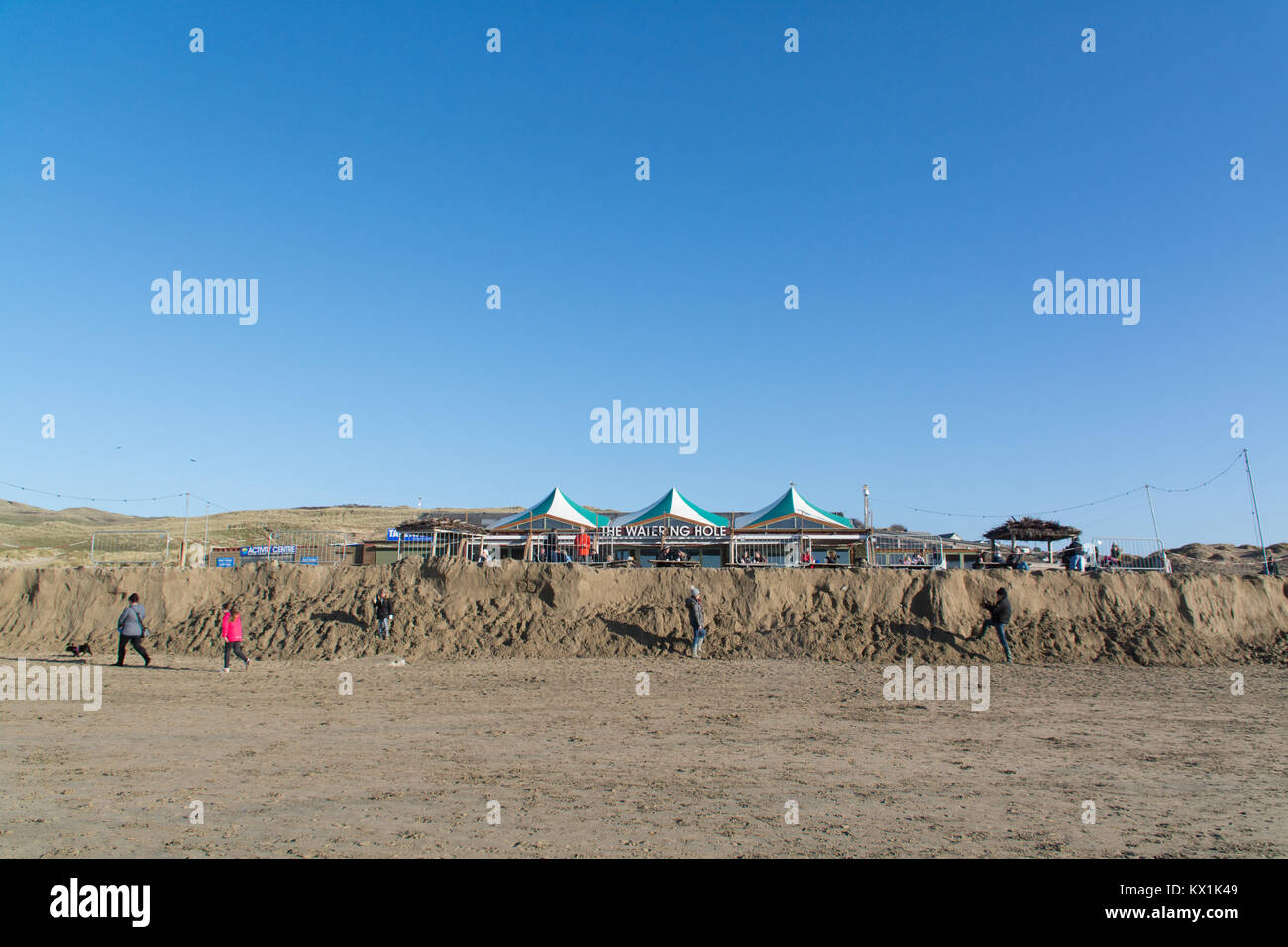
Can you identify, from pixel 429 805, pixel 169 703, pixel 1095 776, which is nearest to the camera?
pixel 429 805

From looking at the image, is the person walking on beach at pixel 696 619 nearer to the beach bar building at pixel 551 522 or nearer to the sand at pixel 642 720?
the sand at pixel 642 720

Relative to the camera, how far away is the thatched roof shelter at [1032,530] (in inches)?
1103

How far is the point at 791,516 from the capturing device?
35.2 meters

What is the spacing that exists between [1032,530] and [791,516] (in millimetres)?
10382

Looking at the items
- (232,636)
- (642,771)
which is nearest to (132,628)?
(232,636)

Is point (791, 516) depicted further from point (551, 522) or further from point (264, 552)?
point (264, 552)

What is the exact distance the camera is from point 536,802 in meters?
7.52

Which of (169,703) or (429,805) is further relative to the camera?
(169,703)

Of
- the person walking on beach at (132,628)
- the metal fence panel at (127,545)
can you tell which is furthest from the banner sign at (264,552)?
the person walking on beach at (132,628)

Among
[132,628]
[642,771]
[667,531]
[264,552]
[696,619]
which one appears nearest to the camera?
[642,771]
